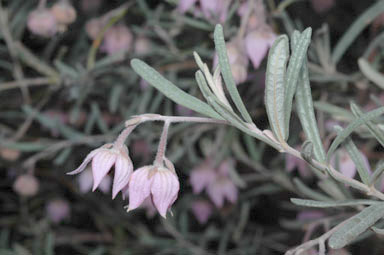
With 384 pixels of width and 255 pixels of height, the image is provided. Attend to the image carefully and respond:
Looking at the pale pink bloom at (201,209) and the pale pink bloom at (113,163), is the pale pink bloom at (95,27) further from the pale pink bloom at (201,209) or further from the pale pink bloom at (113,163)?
the pale pink bloom at (113,163)

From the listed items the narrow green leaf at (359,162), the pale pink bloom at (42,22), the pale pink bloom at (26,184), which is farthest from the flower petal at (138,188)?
the pale pink bloom at (26,184)

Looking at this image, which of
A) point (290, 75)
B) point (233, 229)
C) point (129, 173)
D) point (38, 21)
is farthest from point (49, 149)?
point (290, 75)

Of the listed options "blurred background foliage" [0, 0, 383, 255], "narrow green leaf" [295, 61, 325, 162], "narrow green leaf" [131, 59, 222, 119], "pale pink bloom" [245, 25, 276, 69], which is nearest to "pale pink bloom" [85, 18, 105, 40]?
"blurred background foliage" [0, 0, 383, 255]

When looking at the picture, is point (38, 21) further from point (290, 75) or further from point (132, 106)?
point (290, 75)

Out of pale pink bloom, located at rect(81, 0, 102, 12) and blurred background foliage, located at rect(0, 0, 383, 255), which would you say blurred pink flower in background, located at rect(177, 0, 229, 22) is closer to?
blurred background foliage, located at rect(0, 0, 383, 255)

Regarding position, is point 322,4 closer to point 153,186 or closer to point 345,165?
point 345,165

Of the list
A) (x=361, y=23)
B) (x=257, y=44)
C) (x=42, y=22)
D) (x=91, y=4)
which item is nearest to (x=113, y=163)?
(x=257, y=44)
